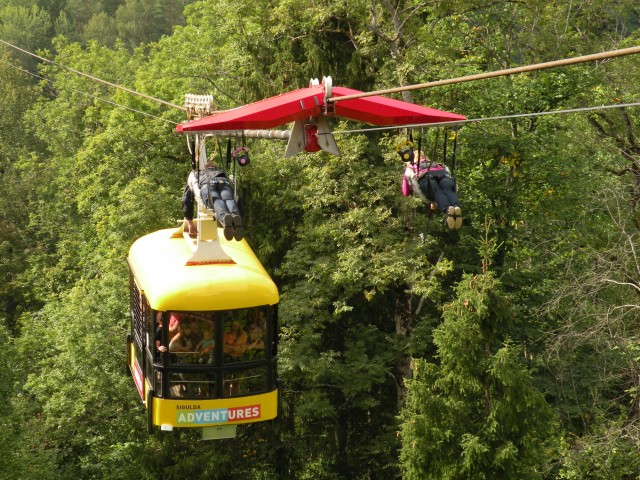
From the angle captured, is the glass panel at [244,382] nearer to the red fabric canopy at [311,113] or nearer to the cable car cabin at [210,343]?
the cable car cabin at [210,343]

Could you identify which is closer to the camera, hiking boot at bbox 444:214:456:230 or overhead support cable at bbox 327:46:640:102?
overhead support cable at bbox 327:46:640:102

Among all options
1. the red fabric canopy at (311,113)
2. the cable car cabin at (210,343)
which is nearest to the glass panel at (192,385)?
the cable car cabin at (210,343)

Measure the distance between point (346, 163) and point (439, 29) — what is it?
165 inches

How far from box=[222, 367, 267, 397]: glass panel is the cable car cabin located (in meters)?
0.01

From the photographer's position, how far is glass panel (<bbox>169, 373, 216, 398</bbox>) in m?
13.7

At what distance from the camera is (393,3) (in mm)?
23547

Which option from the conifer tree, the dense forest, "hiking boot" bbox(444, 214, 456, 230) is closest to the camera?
"hiking boot" bbox(444, 214, 456, 230)

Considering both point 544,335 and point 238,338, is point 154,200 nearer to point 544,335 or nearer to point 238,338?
point 544,335

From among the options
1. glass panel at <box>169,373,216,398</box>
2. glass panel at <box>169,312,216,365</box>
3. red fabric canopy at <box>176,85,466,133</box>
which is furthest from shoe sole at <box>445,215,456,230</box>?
glass panel at <box>169,373,216,398</box>

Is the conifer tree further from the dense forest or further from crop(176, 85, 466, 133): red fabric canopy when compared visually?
crop(176, 85, 466, 133): red fabric canopy

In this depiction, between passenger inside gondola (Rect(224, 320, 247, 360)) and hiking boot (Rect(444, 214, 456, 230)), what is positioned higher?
hiking boot (Rect(444, 214, 456, 230))

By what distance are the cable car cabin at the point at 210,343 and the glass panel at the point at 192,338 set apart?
0.04ft

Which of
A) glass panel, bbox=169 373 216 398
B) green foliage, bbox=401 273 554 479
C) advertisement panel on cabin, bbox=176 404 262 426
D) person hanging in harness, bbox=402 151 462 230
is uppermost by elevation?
person hanging in harness, bbox=402 151 462 230

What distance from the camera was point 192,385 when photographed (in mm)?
13773
